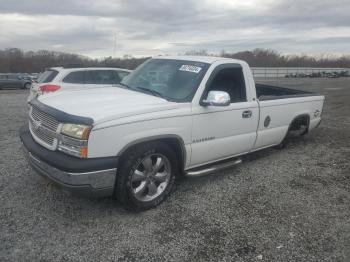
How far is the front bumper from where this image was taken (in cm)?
343

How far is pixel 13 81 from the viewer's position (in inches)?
1191

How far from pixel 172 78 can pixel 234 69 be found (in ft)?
3.53

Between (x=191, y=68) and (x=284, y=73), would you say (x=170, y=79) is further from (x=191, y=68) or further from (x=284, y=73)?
(x=284, y=73)

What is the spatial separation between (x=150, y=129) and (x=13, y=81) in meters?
30.1

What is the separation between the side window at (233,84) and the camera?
17.0 feet

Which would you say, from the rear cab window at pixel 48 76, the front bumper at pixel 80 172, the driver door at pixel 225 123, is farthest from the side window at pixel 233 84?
the rear cab window at pixel 48 76

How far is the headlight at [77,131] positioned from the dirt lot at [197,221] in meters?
1.01

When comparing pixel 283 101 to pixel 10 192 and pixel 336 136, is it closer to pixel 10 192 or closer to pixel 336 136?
pixel 336 136

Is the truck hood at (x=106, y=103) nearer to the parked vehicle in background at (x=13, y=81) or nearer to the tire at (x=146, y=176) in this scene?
the tire at (x=146, y=176)

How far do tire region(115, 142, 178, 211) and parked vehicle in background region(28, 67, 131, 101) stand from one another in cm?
601

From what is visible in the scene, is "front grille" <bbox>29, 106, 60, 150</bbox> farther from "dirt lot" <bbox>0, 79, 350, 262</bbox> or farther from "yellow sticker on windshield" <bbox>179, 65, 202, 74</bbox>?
"yellow sticker on windshield" <bbox>179, 65, 202, 74</bbox>

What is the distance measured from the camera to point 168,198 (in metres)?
4.50

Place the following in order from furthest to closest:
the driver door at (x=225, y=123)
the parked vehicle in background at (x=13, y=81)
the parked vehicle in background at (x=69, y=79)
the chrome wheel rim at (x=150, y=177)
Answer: the parked vehicle in background at (x=13, y=81) < the parked vehicle in background at (x=69, y=79) < the driver door at (x=225, y=123) < the chrome wheel rim at (x=150, y=177)

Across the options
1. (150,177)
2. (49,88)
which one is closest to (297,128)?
(150,177)
